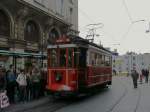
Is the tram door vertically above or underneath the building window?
underneath

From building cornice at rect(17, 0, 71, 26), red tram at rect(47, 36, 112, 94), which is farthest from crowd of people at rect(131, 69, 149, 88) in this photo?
red tram at rect(47, 36, 112, 94)

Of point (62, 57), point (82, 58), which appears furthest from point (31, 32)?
point (82, 58)

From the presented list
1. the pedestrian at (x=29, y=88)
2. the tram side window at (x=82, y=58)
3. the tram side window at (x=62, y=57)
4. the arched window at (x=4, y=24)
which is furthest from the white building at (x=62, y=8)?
the pedestrian at (x=29, y=88)

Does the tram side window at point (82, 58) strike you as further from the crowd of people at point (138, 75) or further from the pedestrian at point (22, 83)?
the crowd of people at point (138, 75)

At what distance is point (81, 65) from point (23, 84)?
134 inches

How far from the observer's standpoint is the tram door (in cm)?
1695

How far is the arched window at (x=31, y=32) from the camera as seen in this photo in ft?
84.6

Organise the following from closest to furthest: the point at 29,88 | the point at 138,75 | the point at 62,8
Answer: the point at 29,88, the point at 138,75, the point at 62,8

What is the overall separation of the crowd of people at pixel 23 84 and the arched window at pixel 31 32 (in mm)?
8250

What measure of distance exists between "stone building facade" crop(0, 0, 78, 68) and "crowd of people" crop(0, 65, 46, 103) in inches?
79.4

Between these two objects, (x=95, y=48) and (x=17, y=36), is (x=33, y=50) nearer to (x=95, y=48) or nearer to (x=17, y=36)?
(x=17, y=36)

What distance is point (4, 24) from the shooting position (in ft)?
74.1

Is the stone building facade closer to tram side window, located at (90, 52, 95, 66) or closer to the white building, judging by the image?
the white building

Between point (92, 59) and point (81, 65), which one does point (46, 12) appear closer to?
point (92, 59)
